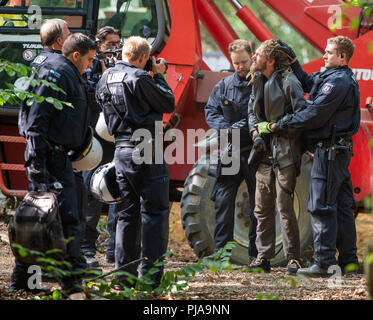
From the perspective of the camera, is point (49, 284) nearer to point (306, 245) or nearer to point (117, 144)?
point (117, 144)

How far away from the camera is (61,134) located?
488 centimetres

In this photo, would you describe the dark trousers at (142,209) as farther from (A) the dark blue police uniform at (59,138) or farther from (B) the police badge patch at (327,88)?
(B) the police badge patch at (327,88)

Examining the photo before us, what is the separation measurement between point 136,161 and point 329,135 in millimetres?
1917

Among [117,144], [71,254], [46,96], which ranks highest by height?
[46,96]

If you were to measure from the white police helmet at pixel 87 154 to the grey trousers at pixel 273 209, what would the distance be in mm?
1749

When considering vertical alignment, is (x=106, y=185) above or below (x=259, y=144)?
below

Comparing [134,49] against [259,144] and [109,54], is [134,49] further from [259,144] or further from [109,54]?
[259,144]

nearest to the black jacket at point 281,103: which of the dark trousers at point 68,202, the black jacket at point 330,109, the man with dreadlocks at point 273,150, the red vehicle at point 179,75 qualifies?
the man with dreadlocks at point 273,150

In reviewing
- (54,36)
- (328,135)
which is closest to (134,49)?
(54,36)

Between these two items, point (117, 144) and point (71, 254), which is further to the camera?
point (117, 144)

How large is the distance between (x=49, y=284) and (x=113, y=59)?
84.6 inches

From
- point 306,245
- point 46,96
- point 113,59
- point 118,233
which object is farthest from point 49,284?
point 306,245
